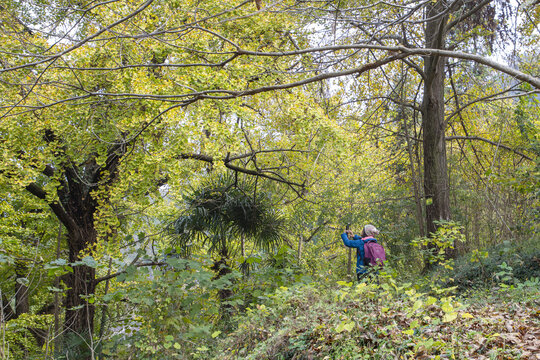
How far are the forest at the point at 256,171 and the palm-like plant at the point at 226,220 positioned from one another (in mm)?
29

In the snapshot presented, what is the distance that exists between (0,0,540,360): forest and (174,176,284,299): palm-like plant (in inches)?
1.1

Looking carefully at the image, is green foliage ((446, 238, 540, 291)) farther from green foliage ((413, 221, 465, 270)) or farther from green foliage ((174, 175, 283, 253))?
green foliage ((174, 175, 283, 253))

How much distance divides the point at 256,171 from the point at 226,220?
1.19 metres

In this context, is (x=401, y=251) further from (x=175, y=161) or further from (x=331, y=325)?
(x=331, y=325)

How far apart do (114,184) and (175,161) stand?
198 centimetres

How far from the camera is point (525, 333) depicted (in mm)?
3158

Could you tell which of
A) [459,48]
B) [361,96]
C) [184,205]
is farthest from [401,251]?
[184,205]

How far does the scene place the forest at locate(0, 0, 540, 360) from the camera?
4309 mm

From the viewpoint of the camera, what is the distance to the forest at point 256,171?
14.1 ft

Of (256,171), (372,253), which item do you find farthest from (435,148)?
(256,171)

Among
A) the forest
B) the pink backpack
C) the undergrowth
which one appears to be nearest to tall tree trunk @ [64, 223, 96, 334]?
the forest

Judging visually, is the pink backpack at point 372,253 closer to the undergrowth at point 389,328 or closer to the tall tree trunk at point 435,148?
the undergrowth at point 389,328

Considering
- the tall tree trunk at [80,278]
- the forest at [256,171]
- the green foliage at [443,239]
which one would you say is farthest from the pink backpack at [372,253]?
the tall tree trunk at [80,278]

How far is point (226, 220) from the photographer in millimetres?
7715
